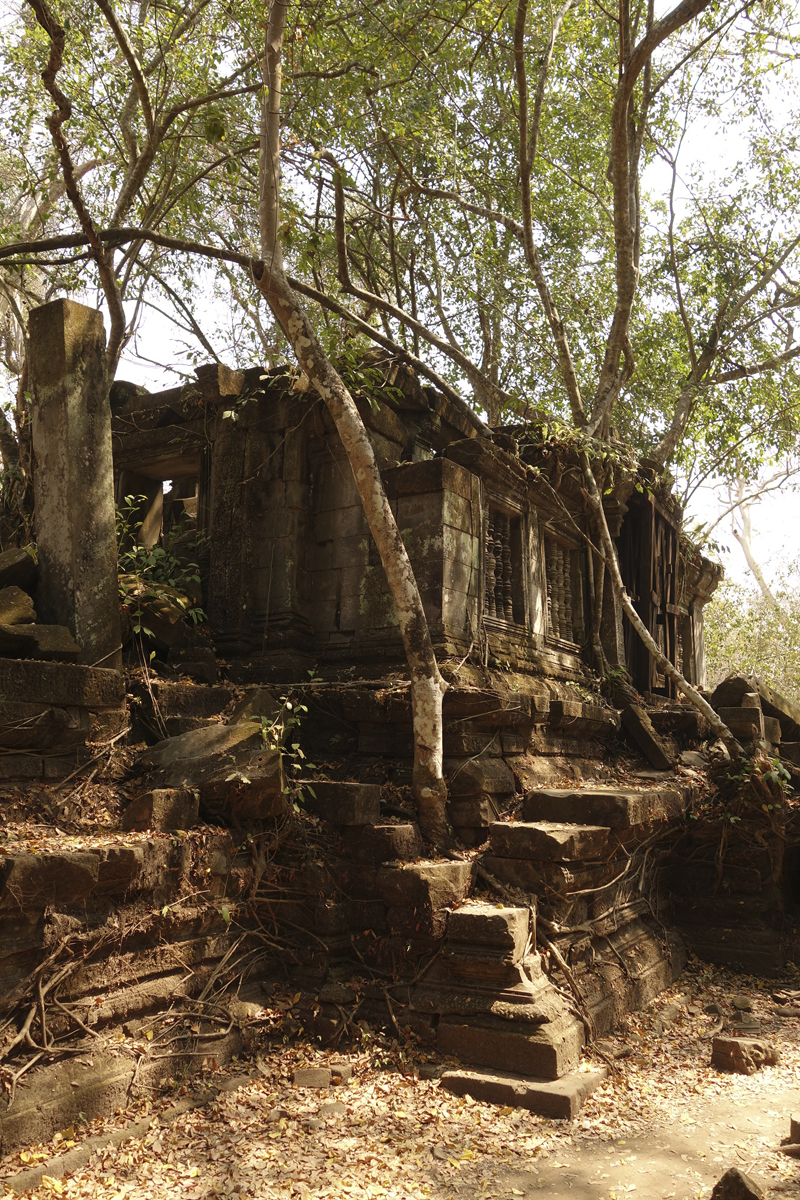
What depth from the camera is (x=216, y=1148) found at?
4055 millimetres

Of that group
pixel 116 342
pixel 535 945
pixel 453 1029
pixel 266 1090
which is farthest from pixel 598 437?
pixel 266 1090

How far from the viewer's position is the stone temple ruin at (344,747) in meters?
4.73

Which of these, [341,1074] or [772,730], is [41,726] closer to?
[341,1074]

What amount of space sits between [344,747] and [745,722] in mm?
3865

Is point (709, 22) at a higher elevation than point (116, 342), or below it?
higher

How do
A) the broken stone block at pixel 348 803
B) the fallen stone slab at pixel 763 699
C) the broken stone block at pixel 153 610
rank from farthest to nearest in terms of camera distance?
the fallen stone slab at pixel 763 699, the broken stone block at pixel 153 610, the broken stone block at pixel 348 803

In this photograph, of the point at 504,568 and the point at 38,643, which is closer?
the point at 38,643

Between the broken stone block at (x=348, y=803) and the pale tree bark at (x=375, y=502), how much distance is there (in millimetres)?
Result: 316

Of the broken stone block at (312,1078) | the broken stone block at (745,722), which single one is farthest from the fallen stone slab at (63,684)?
the broken stone block at (745,722)

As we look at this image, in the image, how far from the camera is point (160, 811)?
4.93 meters

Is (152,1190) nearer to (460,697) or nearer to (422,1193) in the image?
(422,1193)

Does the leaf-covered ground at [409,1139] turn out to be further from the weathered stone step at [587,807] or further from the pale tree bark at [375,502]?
the pale tree bark at [375,502]

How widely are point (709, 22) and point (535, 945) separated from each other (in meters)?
10.8

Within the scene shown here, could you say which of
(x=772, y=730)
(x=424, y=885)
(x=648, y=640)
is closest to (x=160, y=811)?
(x=424, y=885)
